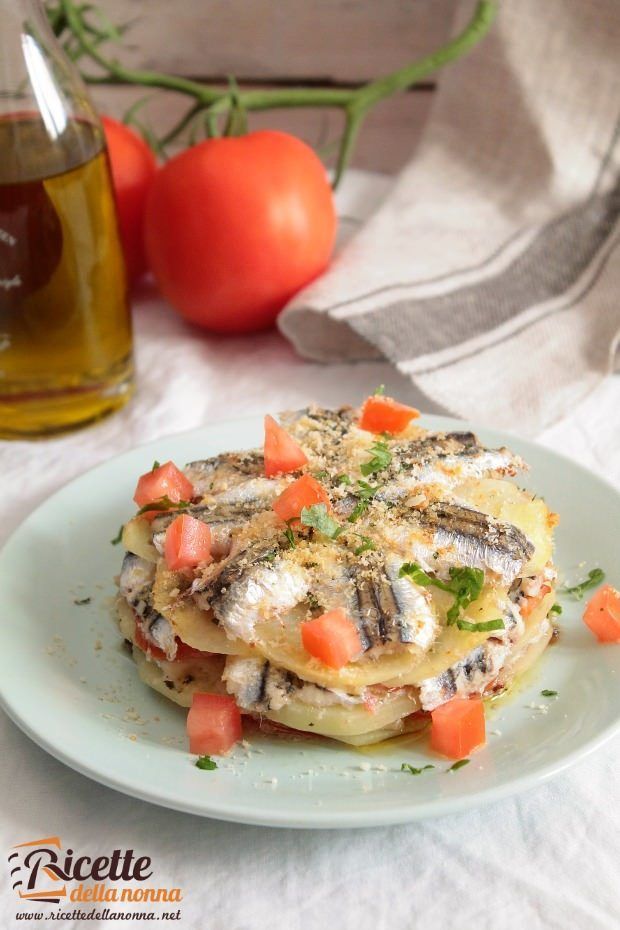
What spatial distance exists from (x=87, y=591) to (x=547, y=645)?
108cm

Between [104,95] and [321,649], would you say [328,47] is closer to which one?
[104,95]

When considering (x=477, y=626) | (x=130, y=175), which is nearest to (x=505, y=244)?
(x=130, y=175)

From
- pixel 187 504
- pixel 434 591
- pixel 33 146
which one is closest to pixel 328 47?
pixel 33 146

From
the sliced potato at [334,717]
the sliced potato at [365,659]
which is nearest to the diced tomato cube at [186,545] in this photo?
the sliced potato at [365,659]

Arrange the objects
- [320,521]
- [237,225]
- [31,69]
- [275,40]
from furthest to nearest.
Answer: [275,40] < [237,225] < [31,69] < [320,521]

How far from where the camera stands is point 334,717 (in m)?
2.09

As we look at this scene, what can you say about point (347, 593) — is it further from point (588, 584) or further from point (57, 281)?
point (57, 281)

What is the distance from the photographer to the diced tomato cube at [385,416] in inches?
107

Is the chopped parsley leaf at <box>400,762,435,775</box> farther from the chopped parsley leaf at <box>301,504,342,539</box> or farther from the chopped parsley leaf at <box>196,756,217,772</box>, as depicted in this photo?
the chopped parsley leaf at <box>301,504,342,539</box>

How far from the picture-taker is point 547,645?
2.37 metres

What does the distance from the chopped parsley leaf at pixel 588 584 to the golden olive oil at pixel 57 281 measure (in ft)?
5.48

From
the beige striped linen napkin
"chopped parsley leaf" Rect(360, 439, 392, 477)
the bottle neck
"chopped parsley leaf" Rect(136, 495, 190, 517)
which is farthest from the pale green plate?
the bottle neck

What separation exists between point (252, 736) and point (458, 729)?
40 cm

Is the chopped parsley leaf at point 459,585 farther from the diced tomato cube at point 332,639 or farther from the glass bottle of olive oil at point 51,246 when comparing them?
the glass bottle of olive oil at point 51,246
